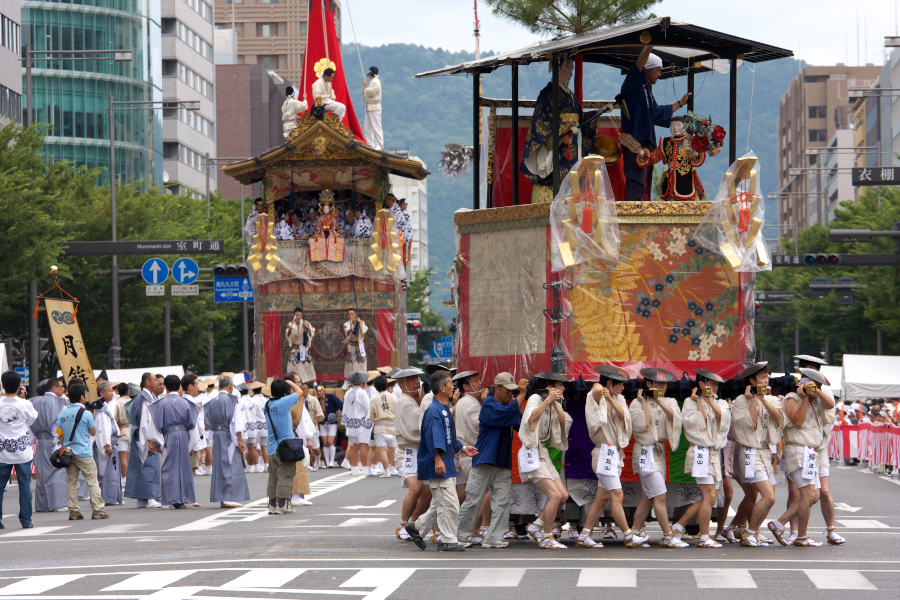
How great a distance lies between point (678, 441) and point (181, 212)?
176 feet

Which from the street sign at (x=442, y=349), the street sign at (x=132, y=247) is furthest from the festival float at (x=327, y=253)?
the street sign at (x=442, y=349)

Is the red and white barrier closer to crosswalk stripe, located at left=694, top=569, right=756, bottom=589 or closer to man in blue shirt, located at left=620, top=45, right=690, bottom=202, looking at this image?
man in blue shirt, located at left=620, top=45, right=690, bottom=202

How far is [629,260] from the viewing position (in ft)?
60.1

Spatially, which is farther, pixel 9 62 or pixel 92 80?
pixel 92 80

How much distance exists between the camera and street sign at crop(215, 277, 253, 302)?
2141 inches

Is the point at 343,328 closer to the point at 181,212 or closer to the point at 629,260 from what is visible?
the point at 181,212

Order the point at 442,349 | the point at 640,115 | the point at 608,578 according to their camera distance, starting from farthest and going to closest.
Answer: the point at 442,349, the point at 640,115, the point at 608,578

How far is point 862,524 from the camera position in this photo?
20.5 meters

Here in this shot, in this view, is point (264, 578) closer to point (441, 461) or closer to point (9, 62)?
point (441, 461)

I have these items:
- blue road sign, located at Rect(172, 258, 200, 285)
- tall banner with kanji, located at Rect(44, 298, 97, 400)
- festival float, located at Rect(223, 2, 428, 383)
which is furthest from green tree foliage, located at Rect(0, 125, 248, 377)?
tall banner with kanji, located at Rect(44, 298, 97, 400)

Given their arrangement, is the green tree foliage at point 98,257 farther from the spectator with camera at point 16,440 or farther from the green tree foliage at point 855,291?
the green tree foliage at point 855,291

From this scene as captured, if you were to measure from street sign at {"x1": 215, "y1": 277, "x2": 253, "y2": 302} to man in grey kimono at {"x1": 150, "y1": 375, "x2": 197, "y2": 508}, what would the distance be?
30.3 meters

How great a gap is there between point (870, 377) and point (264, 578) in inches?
1330

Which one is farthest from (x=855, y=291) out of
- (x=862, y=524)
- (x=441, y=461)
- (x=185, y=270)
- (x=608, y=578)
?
(x=608, y=578)
